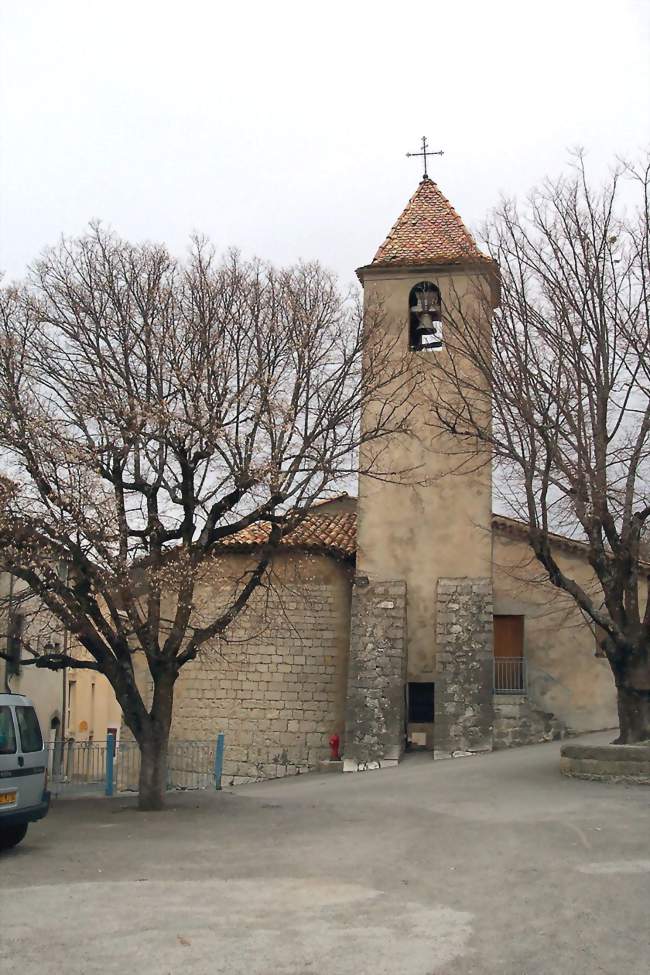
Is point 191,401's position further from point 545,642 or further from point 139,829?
point 545,642

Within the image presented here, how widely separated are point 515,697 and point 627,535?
7.42 m

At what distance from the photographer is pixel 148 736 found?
49.1 feet

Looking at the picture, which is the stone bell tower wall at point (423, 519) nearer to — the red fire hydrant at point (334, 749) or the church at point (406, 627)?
the church at point (406, 627)

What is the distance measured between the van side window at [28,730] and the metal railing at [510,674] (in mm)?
12641

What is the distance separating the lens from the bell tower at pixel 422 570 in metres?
20.2

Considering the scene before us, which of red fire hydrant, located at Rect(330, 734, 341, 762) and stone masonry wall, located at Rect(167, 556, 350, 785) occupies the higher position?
stone masonry wall, located at Rect(167, 556, 350, 785)

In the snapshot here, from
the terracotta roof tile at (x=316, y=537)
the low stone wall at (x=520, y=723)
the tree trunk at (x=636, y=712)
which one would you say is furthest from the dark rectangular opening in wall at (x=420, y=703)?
the tree trunk at (x=636, y=712)

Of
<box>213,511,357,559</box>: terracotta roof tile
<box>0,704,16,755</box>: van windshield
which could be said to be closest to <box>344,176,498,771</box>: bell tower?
<box>213,511,357,559</box>: terracotta roof tile

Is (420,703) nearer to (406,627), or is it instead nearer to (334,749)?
(406,627)

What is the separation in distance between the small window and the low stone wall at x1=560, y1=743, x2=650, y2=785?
9589mm

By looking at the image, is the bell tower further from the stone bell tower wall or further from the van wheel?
the van wheel

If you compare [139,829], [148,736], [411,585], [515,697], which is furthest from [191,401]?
[515,697]

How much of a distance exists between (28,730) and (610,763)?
812 centimetres

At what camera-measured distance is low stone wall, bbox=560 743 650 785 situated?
14.3 meters
